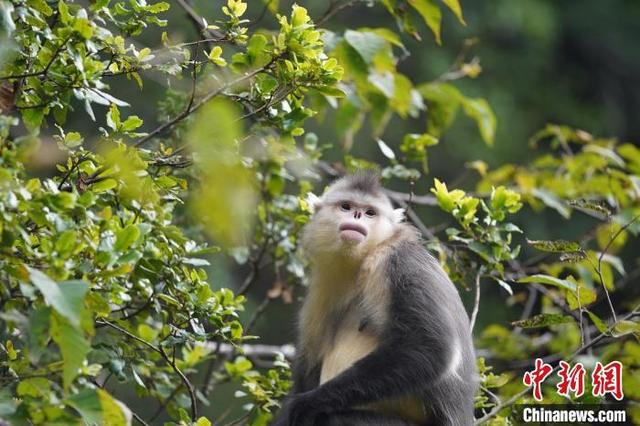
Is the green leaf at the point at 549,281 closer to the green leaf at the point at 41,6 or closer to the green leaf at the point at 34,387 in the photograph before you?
the green leaf at the point at 34,387

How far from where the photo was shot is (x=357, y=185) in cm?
477

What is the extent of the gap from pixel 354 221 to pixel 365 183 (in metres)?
0.29

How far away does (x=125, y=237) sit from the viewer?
2.75 metres

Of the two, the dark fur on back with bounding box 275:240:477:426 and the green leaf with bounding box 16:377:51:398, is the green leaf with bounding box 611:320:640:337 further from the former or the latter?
the green leaf with bounding box 16:377:51:398

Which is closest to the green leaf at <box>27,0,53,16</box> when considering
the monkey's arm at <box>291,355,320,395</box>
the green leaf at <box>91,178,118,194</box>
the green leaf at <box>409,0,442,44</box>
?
the green leaf at <box>91,178,118,194</box>

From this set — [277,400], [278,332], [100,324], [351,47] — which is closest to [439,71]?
[278,332]

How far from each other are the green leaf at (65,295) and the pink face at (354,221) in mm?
2338

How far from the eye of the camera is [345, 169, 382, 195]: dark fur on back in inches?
187

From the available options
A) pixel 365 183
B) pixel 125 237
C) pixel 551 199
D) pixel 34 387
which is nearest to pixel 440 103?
pixel 551 199

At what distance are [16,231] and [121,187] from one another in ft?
2.18

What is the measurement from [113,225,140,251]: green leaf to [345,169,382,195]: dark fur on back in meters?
2.13

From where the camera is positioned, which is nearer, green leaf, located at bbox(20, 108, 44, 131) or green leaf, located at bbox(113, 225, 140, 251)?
green leaf, located at bbox(113, 225, 140, 251)

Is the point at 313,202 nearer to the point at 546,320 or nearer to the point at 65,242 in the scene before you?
the point at 546,320

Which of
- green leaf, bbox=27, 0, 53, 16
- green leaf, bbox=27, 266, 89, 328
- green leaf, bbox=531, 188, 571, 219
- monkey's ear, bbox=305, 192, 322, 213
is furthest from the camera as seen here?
green leaf, bbox=531, 188, 571, 219
